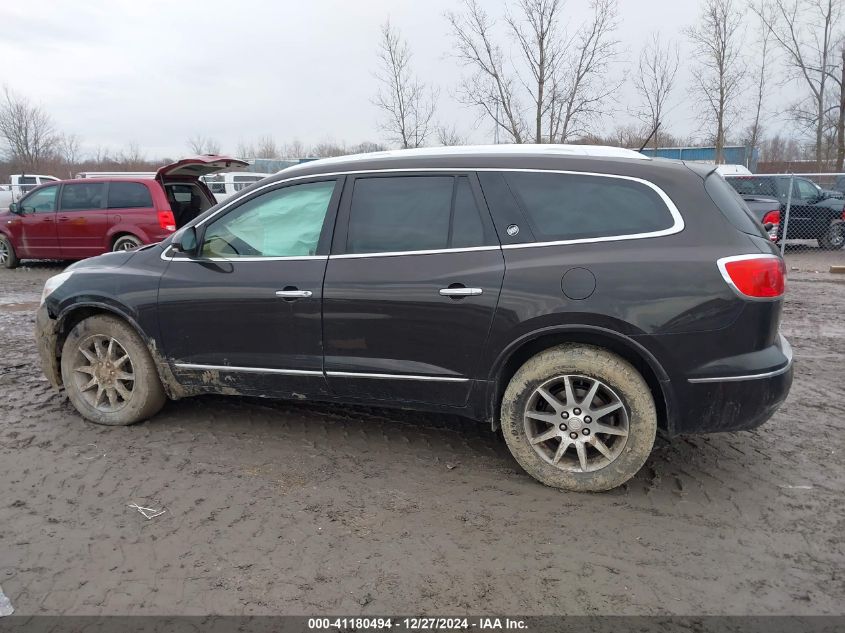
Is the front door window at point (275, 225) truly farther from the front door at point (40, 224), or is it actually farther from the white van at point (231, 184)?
the white van at point (231, 184)

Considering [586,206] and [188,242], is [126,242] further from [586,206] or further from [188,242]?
[586,206]

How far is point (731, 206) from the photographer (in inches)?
127

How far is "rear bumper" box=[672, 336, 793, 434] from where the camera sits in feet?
9.98

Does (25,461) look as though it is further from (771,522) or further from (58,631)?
(771,522)

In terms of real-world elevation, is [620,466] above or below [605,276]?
below

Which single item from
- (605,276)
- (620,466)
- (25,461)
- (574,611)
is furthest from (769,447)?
(25,461)

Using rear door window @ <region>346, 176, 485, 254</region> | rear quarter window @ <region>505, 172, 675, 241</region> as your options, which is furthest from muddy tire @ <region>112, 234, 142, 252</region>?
rear quarter window @ <region>505, 172, 675, 241</region>

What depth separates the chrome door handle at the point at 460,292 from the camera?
329 centimetres

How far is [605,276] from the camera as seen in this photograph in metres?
3.11

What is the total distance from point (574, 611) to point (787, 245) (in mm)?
14988

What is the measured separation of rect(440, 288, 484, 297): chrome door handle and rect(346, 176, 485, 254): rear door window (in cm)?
26

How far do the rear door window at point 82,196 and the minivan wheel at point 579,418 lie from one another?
32.9ft

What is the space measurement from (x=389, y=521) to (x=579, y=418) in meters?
1.15

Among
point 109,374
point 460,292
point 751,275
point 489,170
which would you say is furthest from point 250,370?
point 751,275
